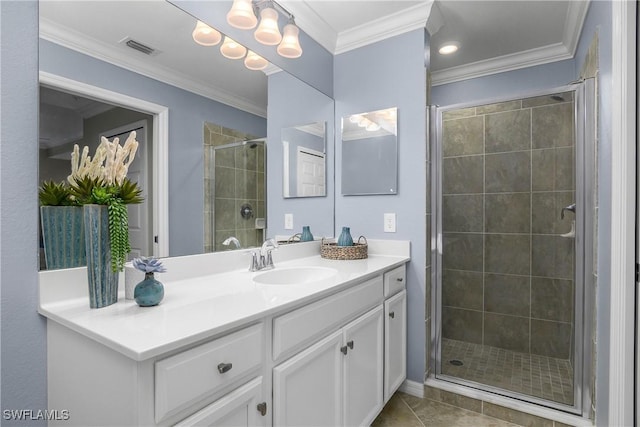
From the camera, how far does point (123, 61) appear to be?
3.96 ft

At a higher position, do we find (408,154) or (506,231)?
(408,154)

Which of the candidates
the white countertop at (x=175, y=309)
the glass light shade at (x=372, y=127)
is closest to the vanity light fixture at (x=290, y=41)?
the glass light shade at (x=372, y=127)

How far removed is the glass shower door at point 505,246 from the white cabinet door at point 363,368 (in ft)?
2.22

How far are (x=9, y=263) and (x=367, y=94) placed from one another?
80.2 inches

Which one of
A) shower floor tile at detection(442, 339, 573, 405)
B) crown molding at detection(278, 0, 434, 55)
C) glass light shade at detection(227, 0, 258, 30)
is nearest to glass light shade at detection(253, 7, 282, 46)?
glass light shade at detection(227, 0, 258, 30)

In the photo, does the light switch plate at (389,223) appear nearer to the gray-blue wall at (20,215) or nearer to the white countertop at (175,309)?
the white countertop at (175,309)

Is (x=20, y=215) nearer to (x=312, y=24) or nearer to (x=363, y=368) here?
(x=363, y=368)

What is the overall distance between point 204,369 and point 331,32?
220 centimetres

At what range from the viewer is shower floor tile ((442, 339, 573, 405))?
1.97m

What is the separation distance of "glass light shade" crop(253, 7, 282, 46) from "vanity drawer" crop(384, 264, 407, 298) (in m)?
1.41

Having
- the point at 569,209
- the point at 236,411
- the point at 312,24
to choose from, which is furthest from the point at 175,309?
the point at 569,209

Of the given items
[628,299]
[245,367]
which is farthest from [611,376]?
[245,367]

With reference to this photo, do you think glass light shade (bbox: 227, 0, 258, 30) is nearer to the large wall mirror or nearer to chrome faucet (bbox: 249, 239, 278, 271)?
the large wall mirror

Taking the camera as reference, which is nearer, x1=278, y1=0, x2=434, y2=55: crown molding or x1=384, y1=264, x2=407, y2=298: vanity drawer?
x1=384, y1=264, x2=407, y2=298: vanity drawer
